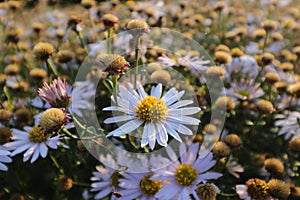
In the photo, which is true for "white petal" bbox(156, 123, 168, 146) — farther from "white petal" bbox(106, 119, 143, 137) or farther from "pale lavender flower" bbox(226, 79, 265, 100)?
"pale lavender flower" bbox(226, 79, 265, 100)

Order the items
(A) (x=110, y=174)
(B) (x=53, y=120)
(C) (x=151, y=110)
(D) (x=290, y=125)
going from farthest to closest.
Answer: (D) (x=290, y=125), (A) (x=110, y=174), (C) (x=151, y=110), (B) (x=53, y=120)

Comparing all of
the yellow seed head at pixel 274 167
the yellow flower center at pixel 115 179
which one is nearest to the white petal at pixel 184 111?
the yellow flower center at pixel 115 179

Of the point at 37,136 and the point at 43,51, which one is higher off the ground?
the point at 43,51

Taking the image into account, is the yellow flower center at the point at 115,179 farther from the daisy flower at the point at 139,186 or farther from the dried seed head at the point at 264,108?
the dried seed head at the point at 264,108

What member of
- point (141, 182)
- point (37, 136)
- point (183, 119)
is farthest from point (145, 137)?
point (37, 136)

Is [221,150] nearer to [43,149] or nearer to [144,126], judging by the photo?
[144,126]

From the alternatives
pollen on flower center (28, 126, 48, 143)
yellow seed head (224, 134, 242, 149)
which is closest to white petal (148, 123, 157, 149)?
yellow seed head (224, 134, 242, 149)

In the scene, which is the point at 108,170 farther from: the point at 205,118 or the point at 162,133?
the point at 205,118
